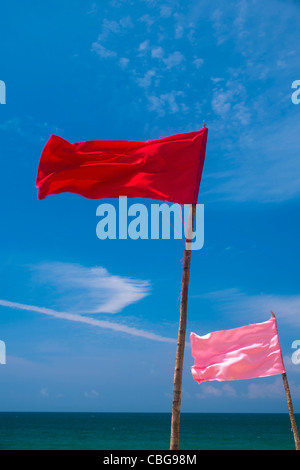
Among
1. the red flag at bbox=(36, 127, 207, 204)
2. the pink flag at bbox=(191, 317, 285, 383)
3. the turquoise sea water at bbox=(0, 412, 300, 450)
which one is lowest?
the pink flag at bbox=(191, 317, 285, 383)

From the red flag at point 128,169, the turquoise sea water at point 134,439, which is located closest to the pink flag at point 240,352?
the red flag at point 128,169

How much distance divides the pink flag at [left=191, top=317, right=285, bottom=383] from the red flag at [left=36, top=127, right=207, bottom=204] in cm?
774

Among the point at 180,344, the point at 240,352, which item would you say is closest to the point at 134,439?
the point at 240,352

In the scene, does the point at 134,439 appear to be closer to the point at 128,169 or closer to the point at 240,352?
the point at 240,352

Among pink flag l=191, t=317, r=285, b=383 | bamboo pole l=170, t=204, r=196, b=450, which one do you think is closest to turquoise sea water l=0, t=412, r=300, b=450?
pink flag l=191, t=317, r=285, b=383

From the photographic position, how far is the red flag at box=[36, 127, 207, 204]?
10250 millimetres

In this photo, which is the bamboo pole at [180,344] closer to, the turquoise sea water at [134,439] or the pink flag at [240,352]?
the pink flag at [240,352]

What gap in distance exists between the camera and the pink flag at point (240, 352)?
1634 centimetres

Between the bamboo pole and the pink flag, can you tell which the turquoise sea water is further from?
the bamboo pole

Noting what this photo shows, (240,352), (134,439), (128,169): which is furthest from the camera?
(134,439)

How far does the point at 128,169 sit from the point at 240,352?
29.7ft

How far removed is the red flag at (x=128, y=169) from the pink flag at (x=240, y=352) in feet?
25.4

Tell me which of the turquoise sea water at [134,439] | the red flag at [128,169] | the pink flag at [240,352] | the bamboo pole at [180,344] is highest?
the turquoise sea water at [134,439]

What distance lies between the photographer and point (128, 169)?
1041 centimetres
